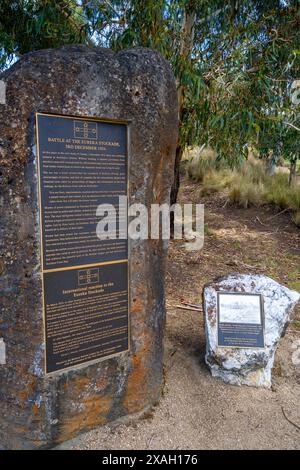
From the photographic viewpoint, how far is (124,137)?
2490 millimetres

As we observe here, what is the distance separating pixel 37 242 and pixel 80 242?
0.28m

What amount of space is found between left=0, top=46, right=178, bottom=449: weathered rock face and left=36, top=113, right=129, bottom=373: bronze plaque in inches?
2.5

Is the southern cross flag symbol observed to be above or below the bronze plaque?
above

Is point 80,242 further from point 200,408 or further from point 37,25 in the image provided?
point 37,25

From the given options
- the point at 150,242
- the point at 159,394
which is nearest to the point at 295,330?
the point at 159,394

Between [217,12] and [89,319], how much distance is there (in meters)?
6.01

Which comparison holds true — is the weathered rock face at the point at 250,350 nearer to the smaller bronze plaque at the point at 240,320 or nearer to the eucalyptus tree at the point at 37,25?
the smaller bronze plaque at the point at 240,320

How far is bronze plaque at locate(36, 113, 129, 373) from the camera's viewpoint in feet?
7.38

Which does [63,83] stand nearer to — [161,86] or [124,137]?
[124,137]

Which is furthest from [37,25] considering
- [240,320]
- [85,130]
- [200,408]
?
[200,408]

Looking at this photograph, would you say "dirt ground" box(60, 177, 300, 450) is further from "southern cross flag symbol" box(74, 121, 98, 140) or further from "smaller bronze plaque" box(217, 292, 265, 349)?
"southern cross flag symbol" box(74, 121, 98, 140)

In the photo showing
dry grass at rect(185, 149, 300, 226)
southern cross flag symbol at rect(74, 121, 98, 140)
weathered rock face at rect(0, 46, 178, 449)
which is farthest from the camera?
dry grass at rect(185, 149, 300, 226)

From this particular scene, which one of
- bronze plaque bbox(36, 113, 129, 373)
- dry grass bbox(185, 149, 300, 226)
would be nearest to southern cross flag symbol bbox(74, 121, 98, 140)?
bronze plaque bbox(36, 113, 129, 373)

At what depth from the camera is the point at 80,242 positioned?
7.90 ft
